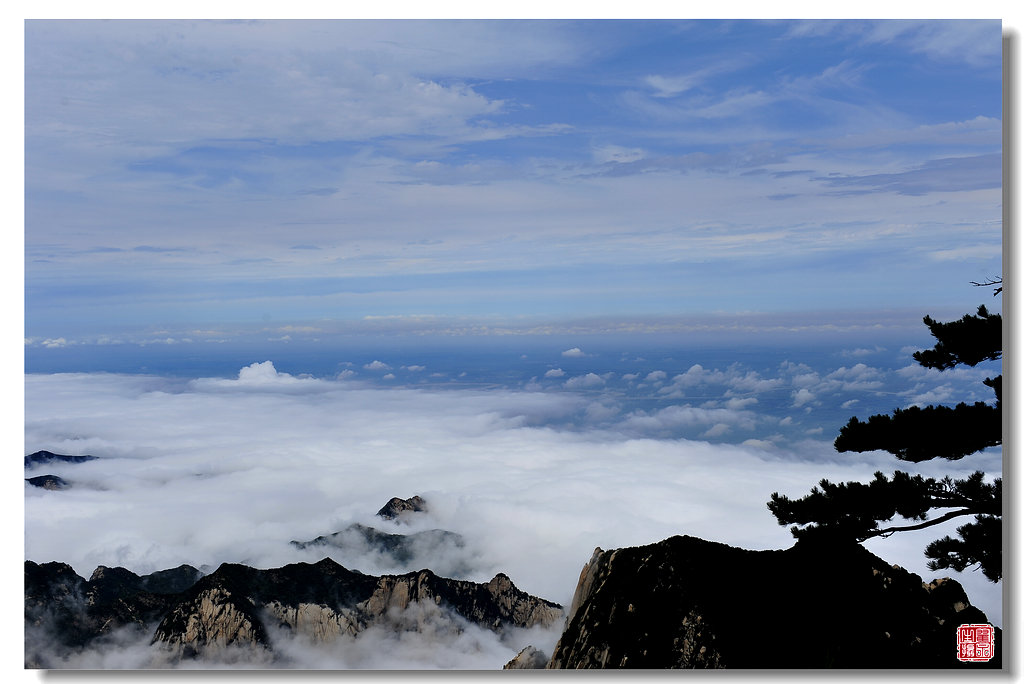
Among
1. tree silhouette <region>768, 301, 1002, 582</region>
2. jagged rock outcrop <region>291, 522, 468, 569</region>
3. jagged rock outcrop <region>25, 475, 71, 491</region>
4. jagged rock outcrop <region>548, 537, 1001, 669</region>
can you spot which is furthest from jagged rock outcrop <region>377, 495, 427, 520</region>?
tree silhouette <region>768, 301, 1002, 582</region>

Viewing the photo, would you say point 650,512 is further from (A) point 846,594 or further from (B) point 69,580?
(B) point 69,580

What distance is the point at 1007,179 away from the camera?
4809 millimetres

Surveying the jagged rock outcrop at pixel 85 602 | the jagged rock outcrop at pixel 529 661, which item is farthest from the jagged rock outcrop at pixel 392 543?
the jagged rock outcrop at pixel 529 661

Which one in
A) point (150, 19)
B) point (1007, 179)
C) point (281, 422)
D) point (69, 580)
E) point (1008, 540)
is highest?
point (150, 19)

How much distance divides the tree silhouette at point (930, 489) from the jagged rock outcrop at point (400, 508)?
530 centimetres

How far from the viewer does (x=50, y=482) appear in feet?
22.0

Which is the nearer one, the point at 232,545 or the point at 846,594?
the point at 846,594

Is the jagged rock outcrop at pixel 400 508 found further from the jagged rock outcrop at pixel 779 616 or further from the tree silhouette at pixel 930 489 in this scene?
the tree silhouette at pixel 930 489

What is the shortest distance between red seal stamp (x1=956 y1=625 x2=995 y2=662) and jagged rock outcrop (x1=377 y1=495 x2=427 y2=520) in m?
5.67

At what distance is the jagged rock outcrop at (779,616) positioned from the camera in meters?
4.59

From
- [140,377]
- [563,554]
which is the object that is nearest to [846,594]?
A: [563,554]

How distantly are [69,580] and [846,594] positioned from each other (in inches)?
281

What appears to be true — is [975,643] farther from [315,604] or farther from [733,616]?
[315,604]

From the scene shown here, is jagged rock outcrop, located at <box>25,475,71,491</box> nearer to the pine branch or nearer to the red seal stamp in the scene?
the pine branch
